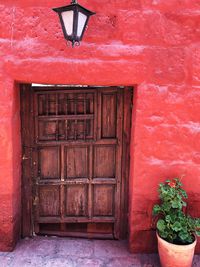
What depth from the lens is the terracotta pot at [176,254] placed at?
3.52 meters

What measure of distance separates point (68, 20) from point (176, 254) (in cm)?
267

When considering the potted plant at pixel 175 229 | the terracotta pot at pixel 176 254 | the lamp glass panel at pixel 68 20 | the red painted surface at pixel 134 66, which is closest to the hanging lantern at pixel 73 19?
the lamp glass panel at pixel 68 20

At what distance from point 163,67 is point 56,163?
1.75 metres

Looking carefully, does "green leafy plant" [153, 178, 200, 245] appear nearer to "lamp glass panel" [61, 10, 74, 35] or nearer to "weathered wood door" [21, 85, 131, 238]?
"weathered wood door" [21, 85, 131, 238]

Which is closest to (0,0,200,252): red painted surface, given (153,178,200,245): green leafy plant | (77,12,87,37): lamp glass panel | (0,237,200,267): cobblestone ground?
(153,178,200,245): green leafy plant

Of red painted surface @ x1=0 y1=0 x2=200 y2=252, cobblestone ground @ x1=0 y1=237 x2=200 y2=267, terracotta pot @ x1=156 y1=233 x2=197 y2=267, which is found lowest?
cobblestone ground @ x1=0 y1=237 x2=200 y2=267

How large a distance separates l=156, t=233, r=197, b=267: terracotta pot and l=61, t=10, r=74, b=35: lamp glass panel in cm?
243

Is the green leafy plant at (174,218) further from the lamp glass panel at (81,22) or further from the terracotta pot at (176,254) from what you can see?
the lamp glass panel at (81,22)

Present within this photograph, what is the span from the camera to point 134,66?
3.53m

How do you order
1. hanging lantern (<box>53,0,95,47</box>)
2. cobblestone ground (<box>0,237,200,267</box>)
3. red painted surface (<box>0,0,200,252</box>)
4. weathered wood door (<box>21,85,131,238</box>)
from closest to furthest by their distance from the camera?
hanging lantern (<box>53,0,95,47</box>), red painted surface (<box>0,0,200,252</box>), cobblestone ground (<box>0,237,200,267</box>), weathered wood door (<box>21,85,131,238</box>)

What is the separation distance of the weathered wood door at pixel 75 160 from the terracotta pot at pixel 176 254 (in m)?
0.81

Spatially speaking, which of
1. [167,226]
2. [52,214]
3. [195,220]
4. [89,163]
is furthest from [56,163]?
[195,220]

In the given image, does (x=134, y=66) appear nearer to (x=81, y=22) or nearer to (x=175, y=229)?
(x=81, y=22)

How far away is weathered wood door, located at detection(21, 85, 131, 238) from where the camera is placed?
3.94 meters
